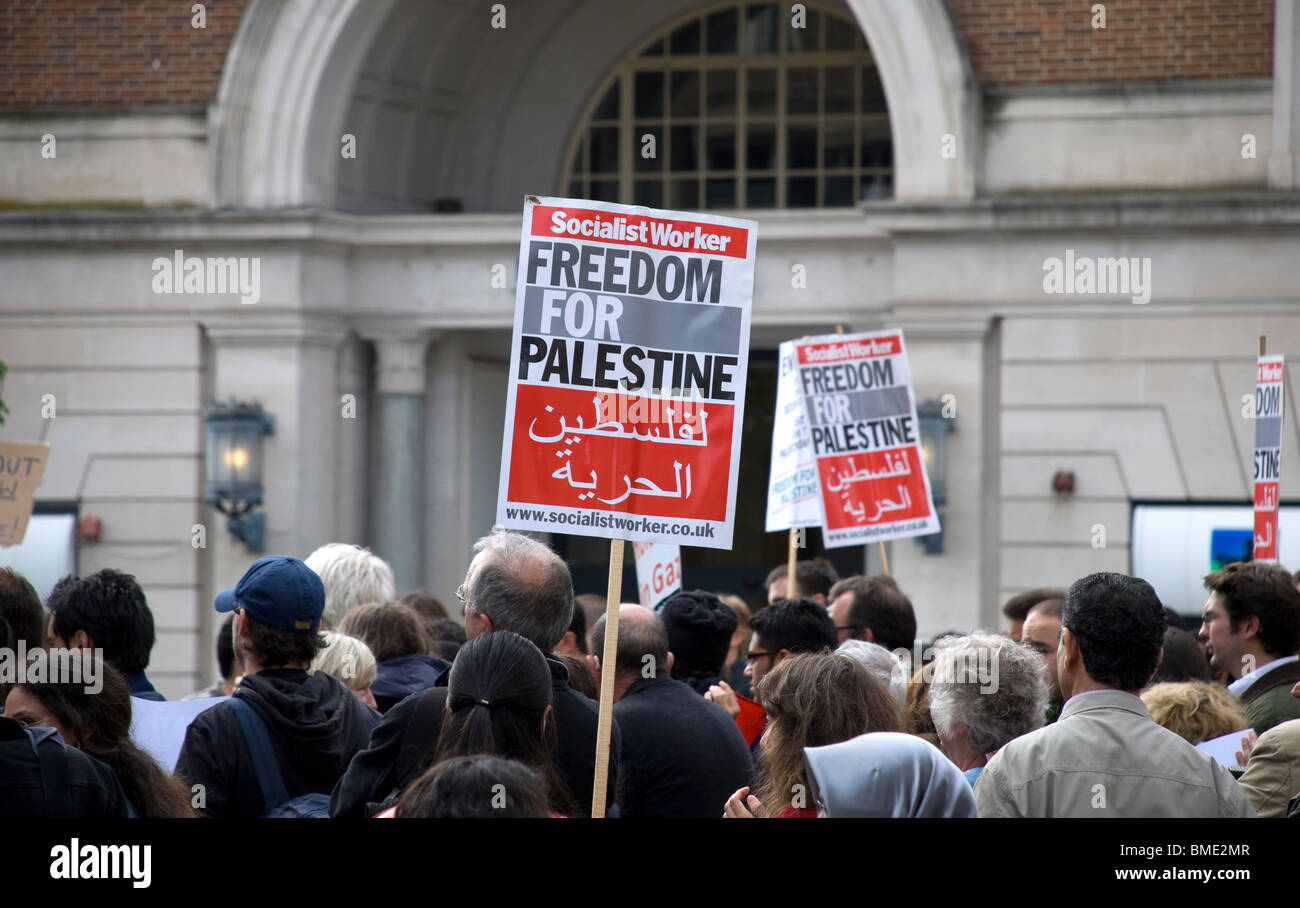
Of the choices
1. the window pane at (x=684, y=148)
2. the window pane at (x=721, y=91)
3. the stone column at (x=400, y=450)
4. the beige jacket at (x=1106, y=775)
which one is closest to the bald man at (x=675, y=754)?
the beige jacket at (x=1106, y=775)

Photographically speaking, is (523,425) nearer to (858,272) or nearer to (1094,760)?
(1094,760)

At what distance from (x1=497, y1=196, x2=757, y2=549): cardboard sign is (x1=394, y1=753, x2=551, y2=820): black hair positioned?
2.10 metres

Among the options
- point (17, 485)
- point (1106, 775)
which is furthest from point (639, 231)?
point (17, 485)

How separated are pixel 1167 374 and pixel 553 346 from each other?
989cm

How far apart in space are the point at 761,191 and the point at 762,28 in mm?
1657

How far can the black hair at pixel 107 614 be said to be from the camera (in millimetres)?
4918

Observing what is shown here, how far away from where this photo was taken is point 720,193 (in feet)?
55.4

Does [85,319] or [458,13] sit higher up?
[458,13]

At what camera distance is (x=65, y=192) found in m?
15.8

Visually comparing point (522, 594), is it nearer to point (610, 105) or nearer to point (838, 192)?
point (838, 192)

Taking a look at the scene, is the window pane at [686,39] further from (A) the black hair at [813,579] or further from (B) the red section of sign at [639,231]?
(B) the red section of sign at [639,231]

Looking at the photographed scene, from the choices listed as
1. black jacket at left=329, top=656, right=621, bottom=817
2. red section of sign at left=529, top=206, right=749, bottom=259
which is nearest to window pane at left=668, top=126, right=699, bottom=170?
red section of sign at left=529, top=206, right=749, bottom=259

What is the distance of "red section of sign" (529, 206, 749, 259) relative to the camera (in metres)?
5.35

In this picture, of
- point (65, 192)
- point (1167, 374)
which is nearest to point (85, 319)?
point (65, 192)
